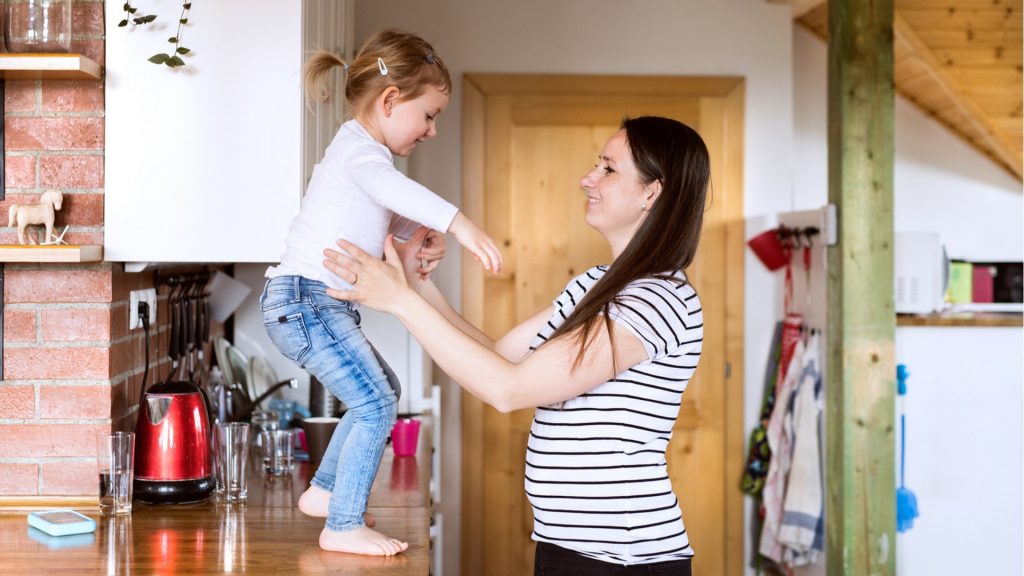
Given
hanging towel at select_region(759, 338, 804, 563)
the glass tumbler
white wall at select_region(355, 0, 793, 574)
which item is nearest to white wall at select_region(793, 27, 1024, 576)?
hanging towel at select_region(759, 338, 804, 563)

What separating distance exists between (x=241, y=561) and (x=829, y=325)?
2.25 meters

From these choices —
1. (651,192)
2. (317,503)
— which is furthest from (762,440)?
(651,192)

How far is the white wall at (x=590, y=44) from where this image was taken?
4.19 m

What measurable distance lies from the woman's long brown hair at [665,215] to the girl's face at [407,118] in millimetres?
393

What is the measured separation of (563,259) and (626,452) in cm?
253

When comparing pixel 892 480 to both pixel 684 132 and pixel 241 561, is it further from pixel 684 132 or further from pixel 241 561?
pixel 241 561

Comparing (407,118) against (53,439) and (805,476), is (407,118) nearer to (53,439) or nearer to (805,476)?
(53,439)

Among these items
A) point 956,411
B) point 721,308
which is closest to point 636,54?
point 721,308

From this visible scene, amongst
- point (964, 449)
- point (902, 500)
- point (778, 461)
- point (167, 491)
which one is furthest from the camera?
point (778, 461)

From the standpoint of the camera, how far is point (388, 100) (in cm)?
195

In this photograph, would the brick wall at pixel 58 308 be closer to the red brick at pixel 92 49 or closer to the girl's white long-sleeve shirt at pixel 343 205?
the red brick at pixel 92 49

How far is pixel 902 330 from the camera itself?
374cm

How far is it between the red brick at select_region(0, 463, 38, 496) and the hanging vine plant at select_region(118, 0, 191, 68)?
88 cm

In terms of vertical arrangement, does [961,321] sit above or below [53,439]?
above
